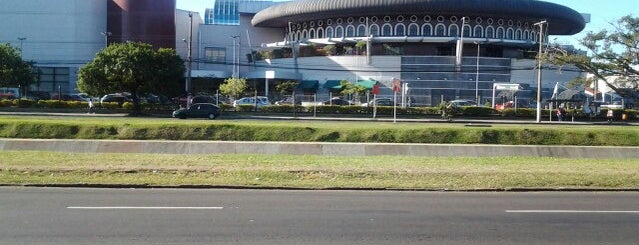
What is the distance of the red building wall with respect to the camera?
89.2 metres

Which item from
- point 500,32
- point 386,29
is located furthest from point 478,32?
point 386,29

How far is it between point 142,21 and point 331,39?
29.2m

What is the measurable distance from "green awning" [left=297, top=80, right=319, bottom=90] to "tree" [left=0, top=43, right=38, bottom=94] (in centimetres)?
3316

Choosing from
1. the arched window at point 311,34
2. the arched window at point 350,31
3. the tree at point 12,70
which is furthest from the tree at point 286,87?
the tree at point 12,70

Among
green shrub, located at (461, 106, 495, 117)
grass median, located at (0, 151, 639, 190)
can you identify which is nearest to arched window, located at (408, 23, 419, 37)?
green shrub, located at (461, 106, 495, 117)

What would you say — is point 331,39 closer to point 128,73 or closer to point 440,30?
point 440,30

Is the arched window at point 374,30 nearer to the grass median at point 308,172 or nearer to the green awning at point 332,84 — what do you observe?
the green awning at point 332,84

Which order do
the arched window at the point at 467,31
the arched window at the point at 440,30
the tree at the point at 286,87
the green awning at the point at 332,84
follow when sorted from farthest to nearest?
the arched window at the point at 467,31 → the arched window at the point at 440,30 → the green awning at the point at 332,84 → the tree at the point at 286,87

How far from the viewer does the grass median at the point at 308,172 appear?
44.1ft

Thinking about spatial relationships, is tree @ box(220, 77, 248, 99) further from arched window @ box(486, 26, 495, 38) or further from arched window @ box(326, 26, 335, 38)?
A: arched window @ box(486, 26, 495, 38)

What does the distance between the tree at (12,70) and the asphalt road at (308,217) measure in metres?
52.3

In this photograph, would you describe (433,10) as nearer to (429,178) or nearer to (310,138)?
(310,138)

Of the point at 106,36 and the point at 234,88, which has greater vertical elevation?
the point at 106,36

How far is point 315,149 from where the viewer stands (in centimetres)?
2088
